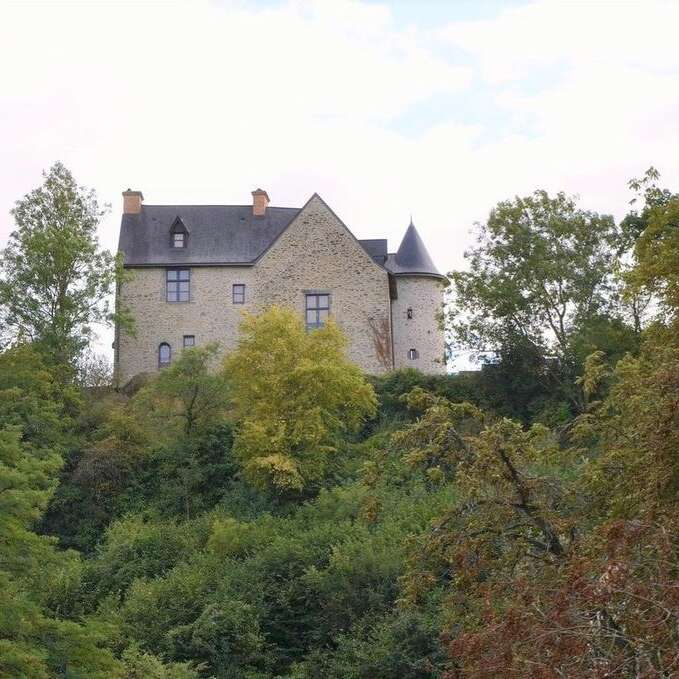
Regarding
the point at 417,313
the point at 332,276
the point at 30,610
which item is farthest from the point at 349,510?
the point at 417,313

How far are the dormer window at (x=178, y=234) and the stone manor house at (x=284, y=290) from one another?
4 centimetres

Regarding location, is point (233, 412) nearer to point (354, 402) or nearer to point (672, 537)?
point (354, 402)

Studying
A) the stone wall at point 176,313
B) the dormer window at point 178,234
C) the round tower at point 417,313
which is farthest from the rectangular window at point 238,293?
the round tower at point 417,313

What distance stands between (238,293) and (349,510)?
646 inches

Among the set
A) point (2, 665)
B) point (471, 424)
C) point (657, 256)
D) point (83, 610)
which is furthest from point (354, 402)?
point (2, 665)

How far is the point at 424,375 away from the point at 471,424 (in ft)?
Answer: 15.4

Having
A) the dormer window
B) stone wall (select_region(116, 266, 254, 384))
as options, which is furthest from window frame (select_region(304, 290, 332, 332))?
the dormer window

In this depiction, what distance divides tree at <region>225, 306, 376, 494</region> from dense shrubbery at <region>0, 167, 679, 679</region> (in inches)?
2.9

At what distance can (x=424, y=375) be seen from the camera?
137 ft

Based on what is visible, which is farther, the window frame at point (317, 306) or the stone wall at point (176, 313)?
the stone wall at point (176, 313)

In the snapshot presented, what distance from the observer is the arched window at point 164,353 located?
45.5 meters

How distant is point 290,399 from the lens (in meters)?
34.5

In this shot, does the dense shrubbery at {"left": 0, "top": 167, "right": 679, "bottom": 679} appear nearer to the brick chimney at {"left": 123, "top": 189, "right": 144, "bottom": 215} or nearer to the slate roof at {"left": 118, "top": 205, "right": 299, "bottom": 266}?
the slate roof at {"left": 118, "top": 205, "right": 299, "bottom": 266}

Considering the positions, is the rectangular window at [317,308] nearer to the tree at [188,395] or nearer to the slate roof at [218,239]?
the slate roof at [218,239]
